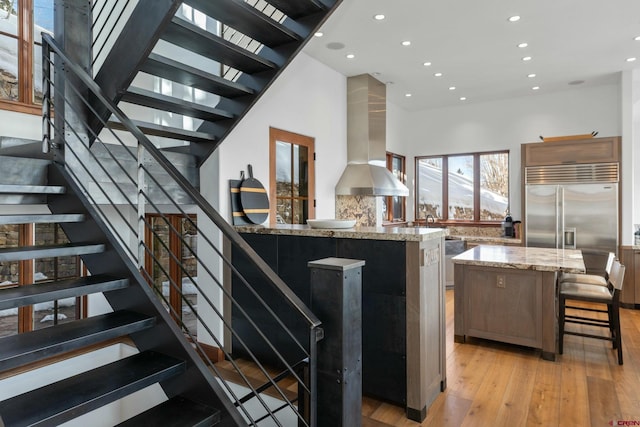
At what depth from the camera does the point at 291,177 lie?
177 inches

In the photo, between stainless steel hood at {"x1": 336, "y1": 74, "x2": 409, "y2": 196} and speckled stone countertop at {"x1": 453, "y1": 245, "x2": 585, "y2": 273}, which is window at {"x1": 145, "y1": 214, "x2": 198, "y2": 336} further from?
speckled stone countertop at {"x1": 453, "y1": 245, "x2": 585, "y2": 273}

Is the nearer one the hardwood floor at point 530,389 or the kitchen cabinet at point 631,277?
the hardwood floor at point 530,389

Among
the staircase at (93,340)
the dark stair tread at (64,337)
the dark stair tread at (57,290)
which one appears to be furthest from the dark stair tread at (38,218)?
the dark stair tread at (64,337)

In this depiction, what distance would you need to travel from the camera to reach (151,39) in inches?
87.5

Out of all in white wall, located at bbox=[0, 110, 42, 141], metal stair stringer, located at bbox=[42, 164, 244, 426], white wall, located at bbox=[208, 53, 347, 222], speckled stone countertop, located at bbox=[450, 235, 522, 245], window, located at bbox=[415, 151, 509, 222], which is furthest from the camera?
window, located at bbox=[415, 151, 509, 222]

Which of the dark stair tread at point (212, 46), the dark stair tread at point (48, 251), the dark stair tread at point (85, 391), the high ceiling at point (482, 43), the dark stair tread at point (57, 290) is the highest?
the high ceiling at point (482, 43)

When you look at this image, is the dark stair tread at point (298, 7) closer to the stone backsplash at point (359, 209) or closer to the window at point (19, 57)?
the window at point (19, 57)

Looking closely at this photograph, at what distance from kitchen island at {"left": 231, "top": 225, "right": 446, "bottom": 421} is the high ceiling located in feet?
7.19

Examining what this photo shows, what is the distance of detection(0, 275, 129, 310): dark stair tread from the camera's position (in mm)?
1645

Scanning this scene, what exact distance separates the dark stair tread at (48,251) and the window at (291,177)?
2219 mm

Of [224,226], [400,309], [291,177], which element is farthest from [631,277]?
[224,226]

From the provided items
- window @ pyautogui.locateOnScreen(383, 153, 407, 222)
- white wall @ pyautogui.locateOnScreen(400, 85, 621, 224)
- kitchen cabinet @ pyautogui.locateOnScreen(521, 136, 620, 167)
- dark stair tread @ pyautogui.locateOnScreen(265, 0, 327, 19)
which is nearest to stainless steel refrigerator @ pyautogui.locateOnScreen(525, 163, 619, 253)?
kitchen cabinet @ pyautogui.locateOnScreen(521, 136, 620, 167)

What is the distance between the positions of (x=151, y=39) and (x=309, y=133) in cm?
263

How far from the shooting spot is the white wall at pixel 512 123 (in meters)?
5.91
